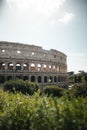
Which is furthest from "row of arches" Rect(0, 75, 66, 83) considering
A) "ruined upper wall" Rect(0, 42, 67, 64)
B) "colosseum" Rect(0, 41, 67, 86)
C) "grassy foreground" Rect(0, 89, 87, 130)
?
"grassy foreground" Rect(0, 89, 87, 130)

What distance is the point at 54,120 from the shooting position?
21.0 feet

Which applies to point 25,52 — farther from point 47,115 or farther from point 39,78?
point 47,115

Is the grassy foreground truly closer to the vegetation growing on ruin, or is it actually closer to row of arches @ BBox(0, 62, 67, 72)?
the vegetation growing on ruin

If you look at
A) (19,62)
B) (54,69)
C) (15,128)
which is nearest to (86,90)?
(15,128)

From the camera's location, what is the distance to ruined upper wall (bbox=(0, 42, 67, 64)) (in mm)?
38781

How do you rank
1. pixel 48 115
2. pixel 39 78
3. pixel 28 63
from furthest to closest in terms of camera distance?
pixel 39 78
pixel 28 63
pixel 48 115

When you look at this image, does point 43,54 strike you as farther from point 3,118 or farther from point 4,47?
point 3,118

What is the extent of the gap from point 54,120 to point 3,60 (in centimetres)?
3292

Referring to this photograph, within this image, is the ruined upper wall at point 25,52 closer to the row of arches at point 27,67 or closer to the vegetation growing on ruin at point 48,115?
the row of arches at point 27,67

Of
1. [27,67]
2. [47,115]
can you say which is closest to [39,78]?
[27,67]

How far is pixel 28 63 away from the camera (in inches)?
1610

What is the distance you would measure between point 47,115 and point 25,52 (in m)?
34.8

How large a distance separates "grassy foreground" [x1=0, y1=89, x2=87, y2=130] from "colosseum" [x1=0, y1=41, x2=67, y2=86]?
29.6 m

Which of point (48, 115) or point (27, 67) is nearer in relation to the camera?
point (48, 115)
